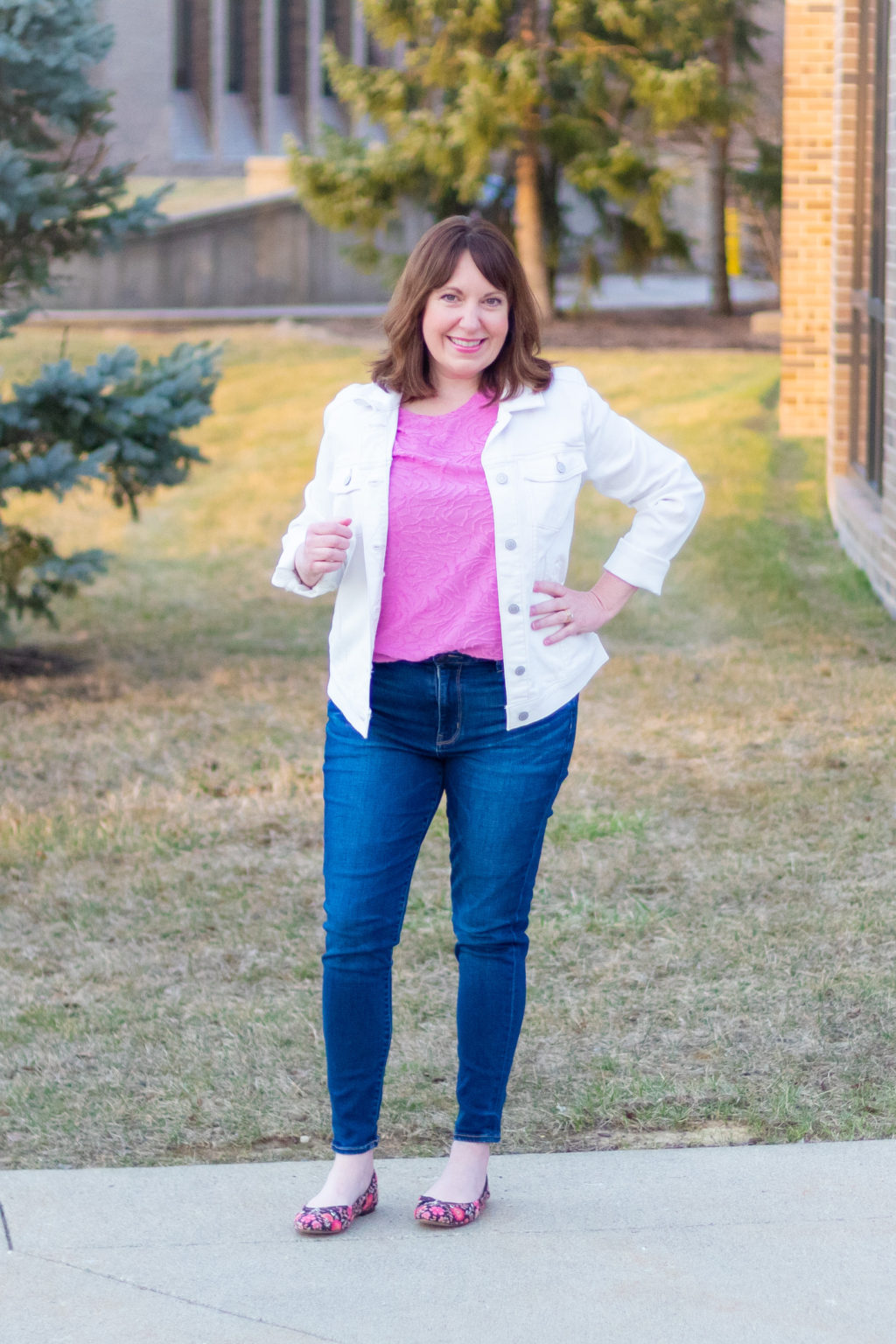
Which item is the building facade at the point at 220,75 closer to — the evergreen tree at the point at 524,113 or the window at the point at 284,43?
the window at the point at 284,43

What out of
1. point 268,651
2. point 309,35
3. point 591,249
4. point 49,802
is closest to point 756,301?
point 591,249

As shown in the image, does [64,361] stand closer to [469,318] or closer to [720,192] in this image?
[469,318]

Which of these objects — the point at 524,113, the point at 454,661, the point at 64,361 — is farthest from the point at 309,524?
the point at 524,113

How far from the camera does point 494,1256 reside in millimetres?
3100

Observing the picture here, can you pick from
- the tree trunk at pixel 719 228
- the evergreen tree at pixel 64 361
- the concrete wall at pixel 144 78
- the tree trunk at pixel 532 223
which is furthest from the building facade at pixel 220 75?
the evergreen tree at pixel 64 361

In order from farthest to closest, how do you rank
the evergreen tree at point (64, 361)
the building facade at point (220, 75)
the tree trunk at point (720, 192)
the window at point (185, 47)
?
1. the window at point (185, 47)
2. the building facade at point (220, 75)
3. the tree trunk at point (720, 192)
4. the evergreen tree at point (64, 361)

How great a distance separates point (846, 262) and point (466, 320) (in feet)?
29.4

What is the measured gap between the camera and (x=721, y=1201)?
330 centimetres

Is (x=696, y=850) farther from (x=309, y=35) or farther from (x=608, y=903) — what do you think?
(x=309, y=35)

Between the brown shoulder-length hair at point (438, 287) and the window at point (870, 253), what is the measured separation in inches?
271

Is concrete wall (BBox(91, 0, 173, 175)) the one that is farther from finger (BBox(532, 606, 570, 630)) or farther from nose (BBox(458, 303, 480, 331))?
finger (BBox(532, 606, 570, 630))

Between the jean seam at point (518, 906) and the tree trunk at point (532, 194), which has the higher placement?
the tree trunk at point (532, 194)

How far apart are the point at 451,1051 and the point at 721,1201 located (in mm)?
1038

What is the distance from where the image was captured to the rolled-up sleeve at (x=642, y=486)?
317 centimetres
